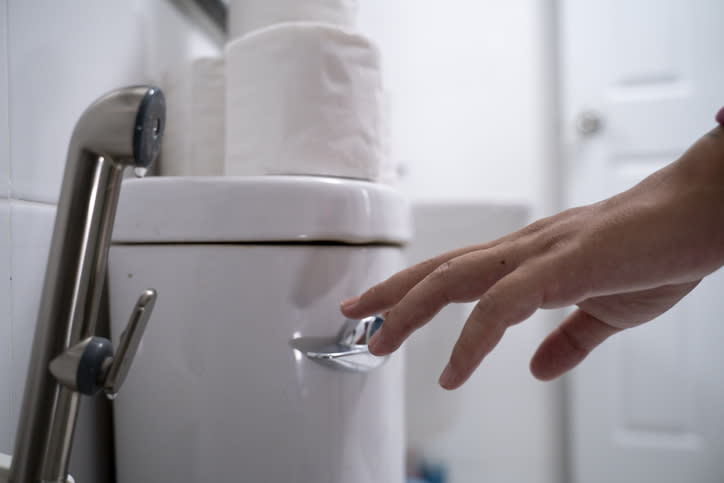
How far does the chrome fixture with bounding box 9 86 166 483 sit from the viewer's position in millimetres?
235

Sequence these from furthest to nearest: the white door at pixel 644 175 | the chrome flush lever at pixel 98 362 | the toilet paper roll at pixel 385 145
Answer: the white door at pixel 644 175 < the toilet paper roll at pixel 385 145 < the chrome flush lever at pixel 98 362

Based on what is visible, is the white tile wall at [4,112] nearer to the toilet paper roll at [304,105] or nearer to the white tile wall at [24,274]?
the white tile wall at [24,274]

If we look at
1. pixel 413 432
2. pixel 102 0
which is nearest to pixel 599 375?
pixel 413 432

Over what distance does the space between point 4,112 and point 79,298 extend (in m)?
0.21

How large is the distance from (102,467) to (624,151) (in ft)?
4.08

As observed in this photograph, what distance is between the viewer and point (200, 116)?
20.8 inches

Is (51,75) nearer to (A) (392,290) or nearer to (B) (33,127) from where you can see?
(B) (33,127)

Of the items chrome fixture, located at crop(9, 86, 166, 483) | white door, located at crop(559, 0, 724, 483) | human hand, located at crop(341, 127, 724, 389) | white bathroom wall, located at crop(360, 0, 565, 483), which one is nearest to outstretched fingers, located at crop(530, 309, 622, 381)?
human hand, located at crop(341, 127, 724, 389)

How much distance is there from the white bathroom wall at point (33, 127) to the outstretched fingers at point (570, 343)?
1.40 ft

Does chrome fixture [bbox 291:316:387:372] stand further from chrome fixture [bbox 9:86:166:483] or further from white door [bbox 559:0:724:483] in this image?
white door [bbox 559:0:724:483]

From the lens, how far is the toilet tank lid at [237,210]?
1.24ft

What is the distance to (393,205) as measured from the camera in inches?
17.7

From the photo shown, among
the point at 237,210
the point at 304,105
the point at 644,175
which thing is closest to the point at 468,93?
the point at 644,175

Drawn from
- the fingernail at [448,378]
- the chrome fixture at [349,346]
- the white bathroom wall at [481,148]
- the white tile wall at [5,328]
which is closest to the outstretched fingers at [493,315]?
the fingernail at [448,378]
